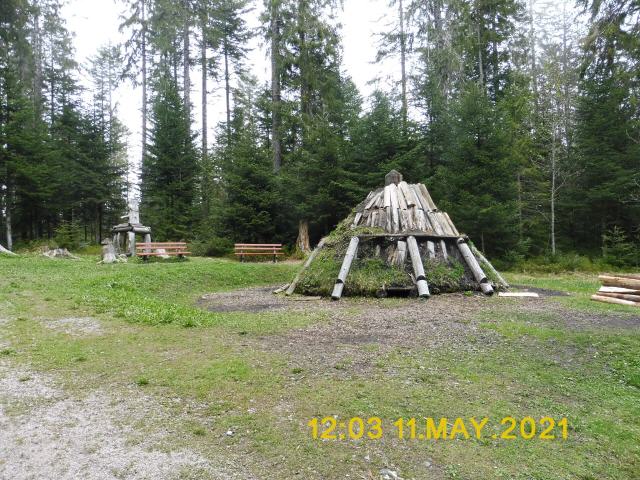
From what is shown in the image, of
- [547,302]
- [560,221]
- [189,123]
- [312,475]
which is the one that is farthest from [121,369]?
[189,123]

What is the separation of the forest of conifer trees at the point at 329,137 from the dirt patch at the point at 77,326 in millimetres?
13358

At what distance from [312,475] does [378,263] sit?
753cm

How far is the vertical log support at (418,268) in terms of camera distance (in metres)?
8.74

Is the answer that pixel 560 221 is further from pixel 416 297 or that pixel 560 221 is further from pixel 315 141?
pixel 416 297

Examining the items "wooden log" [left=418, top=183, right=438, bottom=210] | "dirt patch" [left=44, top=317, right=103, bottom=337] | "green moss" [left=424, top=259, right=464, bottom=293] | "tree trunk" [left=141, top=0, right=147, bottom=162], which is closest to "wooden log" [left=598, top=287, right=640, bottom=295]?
"green moss" [left=424, top=259, right=464, bottom=293]

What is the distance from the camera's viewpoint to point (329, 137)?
770 inches

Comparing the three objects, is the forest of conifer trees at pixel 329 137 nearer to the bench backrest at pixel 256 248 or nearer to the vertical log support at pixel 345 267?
the bench backrest at pixel 256 248

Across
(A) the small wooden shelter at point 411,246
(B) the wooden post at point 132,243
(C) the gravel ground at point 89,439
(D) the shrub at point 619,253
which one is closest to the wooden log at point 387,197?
(A) the small wooden shelter at point 411,246

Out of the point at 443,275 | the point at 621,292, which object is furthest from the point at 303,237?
the point at 621,292

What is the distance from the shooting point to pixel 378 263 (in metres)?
9.70

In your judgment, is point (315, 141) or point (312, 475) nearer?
point (312, 475)

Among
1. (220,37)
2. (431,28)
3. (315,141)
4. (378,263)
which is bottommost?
(378,263)

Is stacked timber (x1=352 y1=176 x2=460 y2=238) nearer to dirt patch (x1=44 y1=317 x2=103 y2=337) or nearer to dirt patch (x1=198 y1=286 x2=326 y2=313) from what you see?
dirt patch (x1=198 y1=286 x2=326 y2=313)

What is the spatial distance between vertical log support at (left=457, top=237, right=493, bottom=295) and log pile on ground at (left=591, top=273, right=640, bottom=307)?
2333 mm
